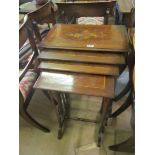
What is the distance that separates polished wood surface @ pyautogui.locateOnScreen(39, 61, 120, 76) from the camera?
98 centimetres

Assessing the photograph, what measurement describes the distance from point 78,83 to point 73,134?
655 millimetres

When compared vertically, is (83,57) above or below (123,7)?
below

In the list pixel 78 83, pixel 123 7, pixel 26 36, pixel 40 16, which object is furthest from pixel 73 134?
pixel 123 7

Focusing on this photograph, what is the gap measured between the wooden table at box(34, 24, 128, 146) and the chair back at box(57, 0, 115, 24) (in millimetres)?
295

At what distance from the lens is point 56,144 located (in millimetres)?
1414

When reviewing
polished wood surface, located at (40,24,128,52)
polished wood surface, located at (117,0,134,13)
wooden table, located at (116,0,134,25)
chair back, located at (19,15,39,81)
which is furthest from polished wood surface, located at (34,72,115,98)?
polished wood surface, located at (117,0,134,13)

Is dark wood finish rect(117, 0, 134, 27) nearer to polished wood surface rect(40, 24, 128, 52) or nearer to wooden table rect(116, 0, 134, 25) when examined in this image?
wooden table rect(116, 0, 134, 25)

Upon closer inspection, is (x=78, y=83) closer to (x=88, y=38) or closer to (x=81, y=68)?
(x=81, y=68)

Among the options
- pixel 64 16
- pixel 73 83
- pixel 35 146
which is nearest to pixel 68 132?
pixel 35 146

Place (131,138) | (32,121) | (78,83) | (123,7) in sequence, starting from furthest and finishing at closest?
(123,7), (32,121), (131,138), (78,83)

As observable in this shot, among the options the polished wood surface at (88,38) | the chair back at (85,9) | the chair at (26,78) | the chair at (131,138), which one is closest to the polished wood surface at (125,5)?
the chair back at (85,9)

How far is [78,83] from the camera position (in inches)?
37.7

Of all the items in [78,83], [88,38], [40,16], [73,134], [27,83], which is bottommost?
[73,134]
